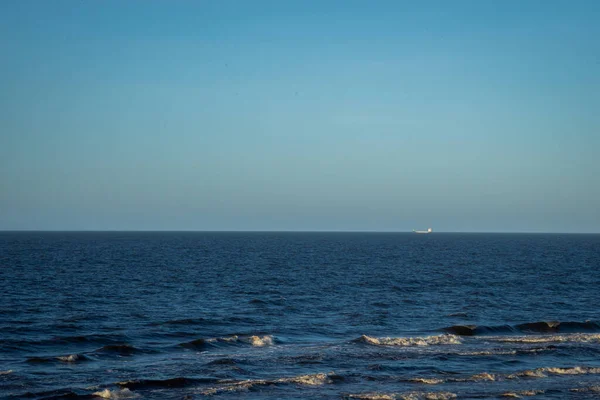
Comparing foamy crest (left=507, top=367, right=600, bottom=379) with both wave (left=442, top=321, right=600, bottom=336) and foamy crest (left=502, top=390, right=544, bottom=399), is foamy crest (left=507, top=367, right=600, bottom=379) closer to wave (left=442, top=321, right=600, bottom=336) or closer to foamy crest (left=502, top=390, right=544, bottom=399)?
foamy crest (left=502, top=390, right=544, bottom=399)

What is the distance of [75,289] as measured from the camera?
56500 millimetres

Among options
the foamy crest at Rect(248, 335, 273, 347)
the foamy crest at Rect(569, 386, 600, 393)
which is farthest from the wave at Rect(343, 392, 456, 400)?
the foamy crest at Rect(248, 335, 273, 347)

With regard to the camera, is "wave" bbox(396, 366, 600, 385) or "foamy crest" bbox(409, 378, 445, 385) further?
"wave" bbox(396, 366, 600, 385)

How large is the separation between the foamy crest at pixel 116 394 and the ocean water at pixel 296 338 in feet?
0.31

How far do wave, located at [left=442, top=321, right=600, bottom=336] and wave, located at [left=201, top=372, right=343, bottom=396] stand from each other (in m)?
14.4

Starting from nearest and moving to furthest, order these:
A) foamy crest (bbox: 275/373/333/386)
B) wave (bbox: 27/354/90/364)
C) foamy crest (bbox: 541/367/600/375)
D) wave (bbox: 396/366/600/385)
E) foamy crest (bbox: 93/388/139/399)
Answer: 1. foamy crest (bbox: 93/388/139/399)
2. foamy crest (bbox: 275/373/333/386)
3. wave (bbox: 396/366/600/385)
4. foamy crest (bbox: 541/367/600/375)
5. wave (bbox: 27/354/90/364)

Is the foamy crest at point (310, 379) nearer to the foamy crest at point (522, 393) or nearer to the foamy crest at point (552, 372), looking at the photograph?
the foamy crest at point (522, 393)

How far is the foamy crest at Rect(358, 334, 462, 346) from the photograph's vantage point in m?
34.0

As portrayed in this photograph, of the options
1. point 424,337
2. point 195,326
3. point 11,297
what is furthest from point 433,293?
point 11,297

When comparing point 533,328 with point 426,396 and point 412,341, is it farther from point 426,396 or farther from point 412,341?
point 426,396

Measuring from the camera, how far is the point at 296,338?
35.7 m

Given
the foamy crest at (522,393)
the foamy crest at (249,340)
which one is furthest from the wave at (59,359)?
the foamy crest at (522,393)

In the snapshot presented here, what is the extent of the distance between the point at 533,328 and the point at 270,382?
21277 millimetres

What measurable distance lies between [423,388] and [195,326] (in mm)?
17929
